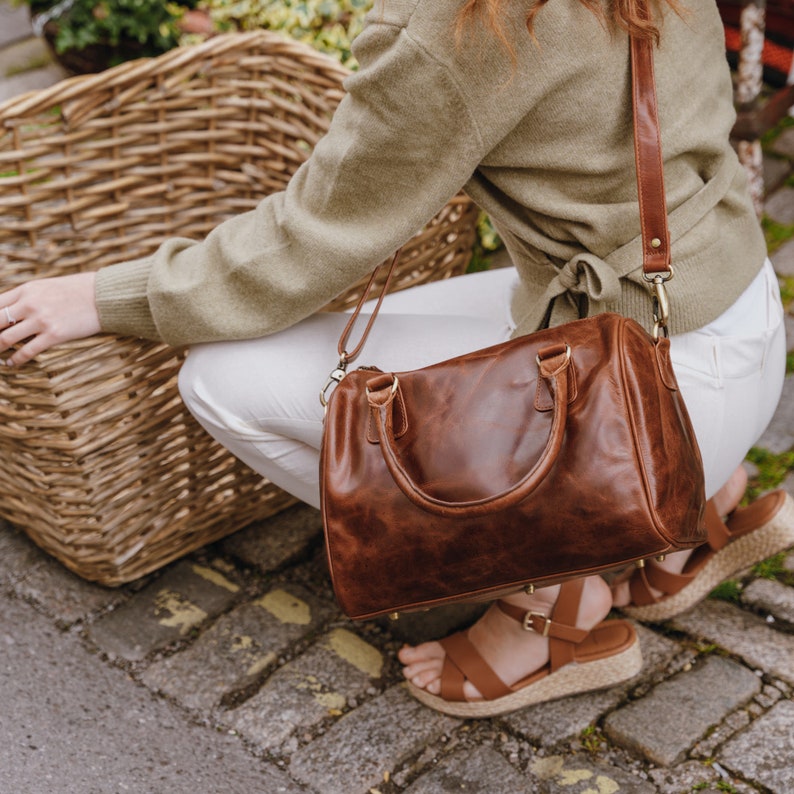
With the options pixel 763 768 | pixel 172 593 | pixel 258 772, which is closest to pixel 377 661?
pixel 258 772

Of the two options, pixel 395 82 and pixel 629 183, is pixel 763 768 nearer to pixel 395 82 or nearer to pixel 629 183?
pixel 629 183

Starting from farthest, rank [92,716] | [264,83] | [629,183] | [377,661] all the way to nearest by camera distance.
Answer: [264,83] < [377,661] < [92,716] < [629,183]

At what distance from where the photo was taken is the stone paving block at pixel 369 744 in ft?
5.13

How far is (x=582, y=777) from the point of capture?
5.06ft

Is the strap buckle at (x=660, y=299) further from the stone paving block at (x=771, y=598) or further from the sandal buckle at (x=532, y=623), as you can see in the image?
the stone paving block at (x=771, y=598)

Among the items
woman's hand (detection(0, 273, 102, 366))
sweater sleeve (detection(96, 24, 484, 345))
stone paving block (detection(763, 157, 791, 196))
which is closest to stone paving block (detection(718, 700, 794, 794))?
sweater sleeve (detection(96, 24, 484, 345))

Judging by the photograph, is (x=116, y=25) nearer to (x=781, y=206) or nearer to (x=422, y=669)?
(x=781, y=206)

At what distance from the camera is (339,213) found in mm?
1381

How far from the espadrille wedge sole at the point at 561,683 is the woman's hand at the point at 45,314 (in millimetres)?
848

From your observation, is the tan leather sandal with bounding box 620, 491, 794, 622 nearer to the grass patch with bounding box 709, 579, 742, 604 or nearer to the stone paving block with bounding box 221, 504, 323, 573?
the grass patch with bounding box 709, 579, 742, 604

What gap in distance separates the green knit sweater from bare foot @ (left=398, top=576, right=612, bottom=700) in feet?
1.62

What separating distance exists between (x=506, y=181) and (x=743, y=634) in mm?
977

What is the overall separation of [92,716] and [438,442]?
0.88m

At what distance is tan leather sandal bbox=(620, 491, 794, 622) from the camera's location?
1.77 m
